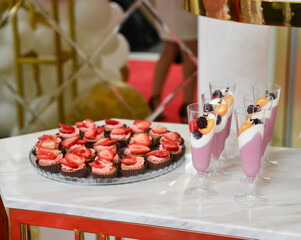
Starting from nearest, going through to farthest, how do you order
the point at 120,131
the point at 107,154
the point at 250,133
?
the point at 250,133
the point at 107,154
the point at 120,131

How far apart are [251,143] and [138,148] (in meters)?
0.46

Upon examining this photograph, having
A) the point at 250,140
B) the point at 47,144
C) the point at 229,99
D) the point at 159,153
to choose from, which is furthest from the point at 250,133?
the point at 47,144

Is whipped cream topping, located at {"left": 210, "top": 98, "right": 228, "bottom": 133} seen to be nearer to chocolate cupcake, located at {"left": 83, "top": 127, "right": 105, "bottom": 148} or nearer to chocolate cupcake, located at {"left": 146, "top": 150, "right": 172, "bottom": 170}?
chocolate cupcake, located at {"left": 146, "top": 150, "right": 172, "bottom": 170}

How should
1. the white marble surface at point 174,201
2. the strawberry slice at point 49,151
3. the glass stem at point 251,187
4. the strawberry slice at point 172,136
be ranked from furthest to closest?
1. the strawberry slice at point 172,136
2. the strawberry slice at point 49,151
3. the glass stem at point 251,187
4. the white marble surface at point 174,201

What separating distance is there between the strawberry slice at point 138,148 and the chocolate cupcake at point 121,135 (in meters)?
0.12

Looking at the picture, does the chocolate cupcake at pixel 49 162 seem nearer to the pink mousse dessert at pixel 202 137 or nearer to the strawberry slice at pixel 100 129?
the strawberry slice at pixel 100 129

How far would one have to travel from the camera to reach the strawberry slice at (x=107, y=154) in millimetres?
1730

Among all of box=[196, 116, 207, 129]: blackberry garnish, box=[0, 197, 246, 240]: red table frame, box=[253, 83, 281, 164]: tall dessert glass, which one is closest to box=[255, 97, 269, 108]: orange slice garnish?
box=[253, 83, 281, 164]: tall dessert glass

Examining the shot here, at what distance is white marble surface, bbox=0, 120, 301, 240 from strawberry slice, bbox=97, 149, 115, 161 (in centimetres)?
11

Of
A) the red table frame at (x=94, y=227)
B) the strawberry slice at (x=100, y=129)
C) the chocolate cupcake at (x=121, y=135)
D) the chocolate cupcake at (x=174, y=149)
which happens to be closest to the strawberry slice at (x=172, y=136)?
the chocolate cupcake at (x=174, y=149)

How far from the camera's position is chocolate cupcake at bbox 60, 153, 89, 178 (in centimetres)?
168

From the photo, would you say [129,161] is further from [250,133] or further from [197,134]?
[250,133]

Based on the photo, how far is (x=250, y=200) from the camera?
1.56 m

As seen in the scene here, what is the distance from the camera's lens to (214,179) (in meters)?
1.72
